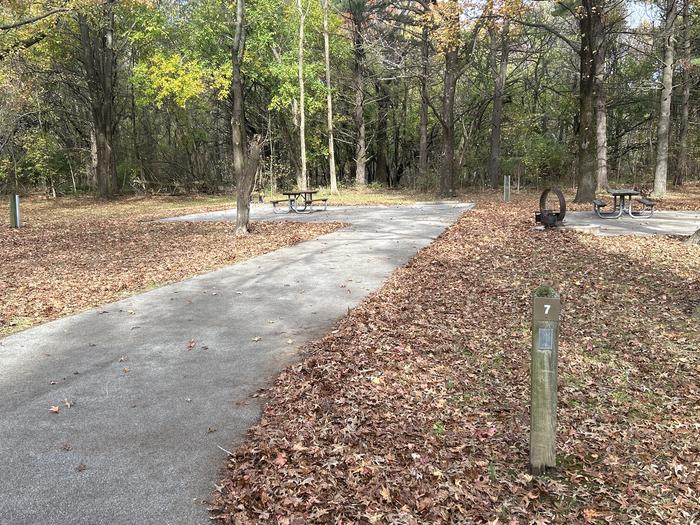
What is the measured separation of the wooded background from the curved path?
14.1 metres

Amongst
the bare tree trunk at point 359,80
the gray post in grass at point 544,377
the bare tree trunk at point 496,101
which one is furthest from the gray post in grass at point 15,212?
the bare tree trunk at point 496,101

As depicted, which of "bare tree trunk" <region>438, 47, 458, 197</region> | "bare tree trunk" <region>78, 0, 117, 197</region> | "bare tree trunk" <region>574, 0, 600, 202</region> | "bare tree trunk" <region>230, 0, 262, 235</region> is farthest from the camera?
"bare tree trunk" <region>78, 0, 117, 197</region>

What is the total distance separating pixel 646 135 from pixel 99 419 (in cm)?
3668

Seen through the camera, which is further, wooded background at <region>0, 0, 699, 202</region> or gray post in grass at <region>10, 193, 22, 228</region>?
wooded background at <region>0, 0, 699, 202</region>

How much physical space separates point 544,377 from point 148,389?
2.85m

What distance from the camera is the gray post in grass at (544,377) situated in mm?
2727

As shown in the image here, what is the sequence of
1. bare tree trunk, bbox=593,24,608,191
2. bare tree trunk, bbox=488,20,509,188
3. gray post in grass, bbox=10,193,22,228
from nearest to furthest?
gray post in grass, bbox=10,193,22,228 → bare tree trunk, bbox=593,24,608,191 → bare tree trunk, bbox=488,20,509,188

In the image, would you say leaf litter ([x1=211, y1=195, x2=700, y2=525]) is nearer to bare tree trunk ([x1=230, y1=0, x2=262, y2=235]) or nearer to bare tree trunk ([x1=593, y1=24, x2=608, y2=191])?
bare tree trunk ([x1=230, y1=0, x2=262, y2=235])

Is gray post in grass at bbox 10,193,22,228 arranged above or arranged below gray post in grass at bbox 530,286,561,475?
above

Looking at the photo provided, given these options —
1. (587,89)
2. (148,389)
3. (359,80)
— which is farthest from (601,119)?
(148,389)

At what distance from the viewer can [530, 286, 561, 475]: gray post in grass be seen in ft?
8.95

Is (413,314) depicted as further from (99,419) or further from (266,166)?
(266,166)

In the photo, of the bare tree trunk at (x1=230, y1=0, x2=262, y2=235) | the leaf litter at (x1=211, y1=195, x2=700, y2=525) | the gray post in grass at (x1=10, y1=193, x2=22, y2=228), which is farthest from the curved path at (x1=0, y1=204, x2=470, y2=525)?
the gray post in grass at (x1=10, y1=193, x2=22, y2=228)

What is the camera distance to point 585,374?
4.29 meters
